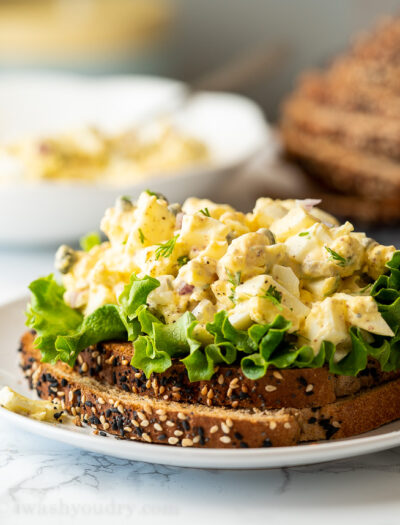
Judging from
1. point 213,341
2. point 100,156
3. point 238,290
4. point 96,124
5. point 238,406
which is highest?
point 238,290

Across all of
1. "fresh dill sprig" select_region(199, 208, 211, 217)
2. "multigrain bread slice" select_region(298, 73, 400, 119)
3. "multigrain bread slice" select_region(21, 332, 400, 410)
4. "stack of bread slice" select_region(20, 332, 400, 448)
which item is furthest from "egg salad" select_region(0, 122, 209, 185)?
"stack of bread slice" select_region(20, 332, 400, 448)

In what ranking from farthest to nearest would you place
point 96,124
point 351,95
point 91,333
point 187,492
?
point 96,124 → point 351,95 → point 91,333 → point 187,492

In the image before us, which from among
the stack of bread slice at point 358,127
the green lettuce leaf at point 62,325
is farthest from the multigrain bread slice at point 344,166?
the green lettuce leaf at point 62,325

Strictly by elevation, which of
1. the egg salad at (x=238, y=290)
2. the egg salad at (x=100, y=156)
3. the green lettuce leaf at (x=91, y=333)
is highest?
the egg salad at (x=238, y=290)

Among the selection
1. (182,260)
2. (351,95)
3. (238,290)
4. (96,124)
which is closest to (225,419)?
(238,290)

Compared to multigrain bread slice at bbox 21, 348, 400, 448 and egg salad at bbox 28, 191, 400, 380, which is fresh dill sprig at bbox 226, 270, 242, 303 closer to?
egg salad at bbox 28, 191, 400, 380

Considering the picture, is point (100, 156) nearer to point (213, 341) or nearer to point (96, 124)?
point (96, 124)

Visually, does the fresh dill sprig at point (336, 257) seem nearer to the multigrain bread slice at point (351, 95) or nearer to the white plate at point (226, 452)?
the white plate at point (226, 452)
